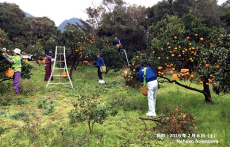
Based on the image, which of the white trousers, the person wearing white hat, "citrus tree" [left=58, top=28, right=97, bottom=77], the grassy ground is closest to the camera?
the grassy ground

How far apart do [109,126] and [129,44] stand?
17648 mm

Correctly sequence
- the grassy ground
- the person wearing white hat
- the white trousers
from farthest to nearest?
the person wearing white hat < the white trousers < the grassy ground

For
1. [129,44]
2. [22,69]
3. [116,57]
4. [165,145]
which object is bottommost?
[165,145]

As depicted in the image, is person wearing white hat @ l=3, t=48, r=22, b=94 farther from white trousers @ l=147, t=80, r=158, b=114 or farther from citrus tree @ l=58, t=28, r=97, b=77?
white trousers @ l=147, t=80, r=158, b=114

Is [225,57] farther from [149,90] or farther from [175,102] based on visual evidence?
[175,102]

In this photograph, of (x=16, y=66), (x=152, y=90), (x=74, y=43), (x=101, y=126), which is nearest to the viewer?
(x=101, y=126)

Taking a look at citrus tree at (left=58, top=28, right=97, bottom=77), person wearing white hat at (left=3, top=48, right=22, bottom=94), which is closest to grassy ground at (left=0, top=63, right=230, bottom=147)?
person wearing white hat at (left=3, top=48, right=22, bottom=94)

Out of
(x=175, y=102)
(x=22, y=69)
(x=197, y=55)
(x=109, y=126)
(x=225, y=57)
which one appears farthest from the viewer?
(x=22, y=69)

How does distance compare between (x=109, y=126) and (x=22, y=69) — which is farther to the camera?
(x=22, y=69)

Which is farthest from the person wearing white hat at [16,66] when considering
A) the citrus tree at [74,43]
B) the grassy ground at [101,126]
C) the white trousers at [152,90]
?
the white trousers at [152,90]

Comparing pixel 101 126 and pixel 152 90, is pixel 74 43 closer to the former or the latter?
pixel 152 90

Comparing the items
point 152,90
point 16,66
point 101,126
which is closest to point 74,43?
point 16,66

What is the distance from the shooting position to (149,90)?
19.0ft

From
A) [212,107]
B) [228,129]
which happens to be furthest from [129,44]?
[228,129]
